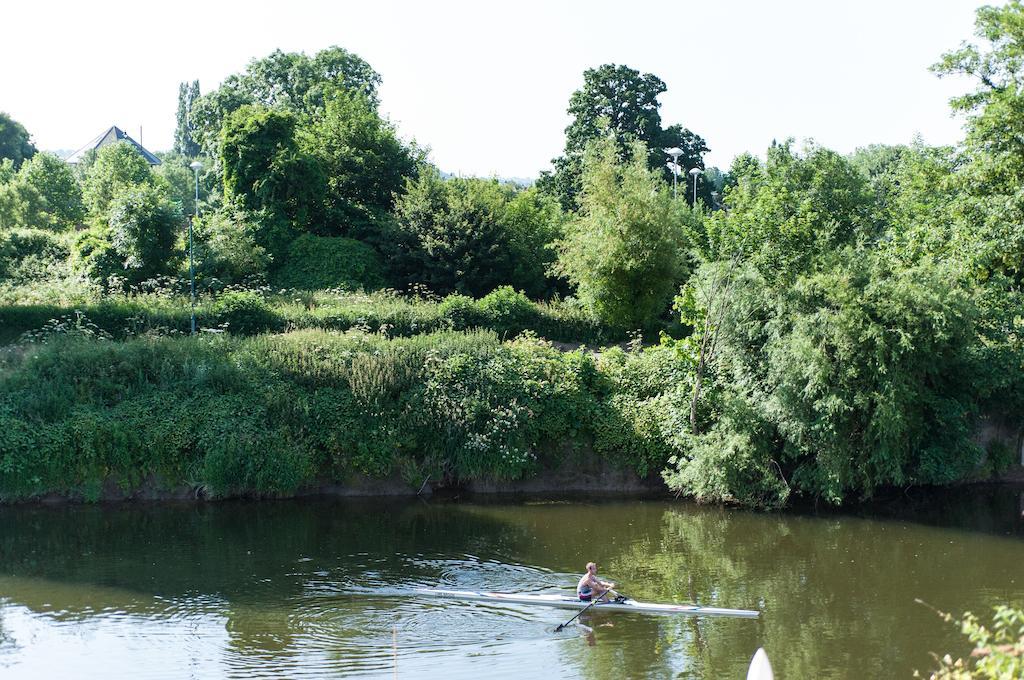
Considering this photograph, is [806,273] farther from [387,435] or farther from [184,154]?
[184,154]

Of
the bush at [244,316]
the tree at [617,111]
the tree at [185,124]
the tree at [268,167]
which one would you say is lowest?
the bush at [244,316]

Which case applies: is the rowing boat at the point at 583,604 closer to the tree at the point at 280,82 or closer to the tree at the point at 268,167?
the tree at the point at 268,167

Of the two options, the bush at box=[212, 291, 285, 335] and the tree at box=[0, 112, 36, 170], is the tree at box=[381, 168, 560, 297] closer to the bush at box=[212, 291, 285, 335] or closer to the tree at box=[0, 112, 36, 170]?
the bush at box=[212, 291, 285, 335]

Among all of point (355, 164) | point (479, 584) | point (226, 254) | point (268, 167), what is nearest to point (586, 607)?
point (479, 584)

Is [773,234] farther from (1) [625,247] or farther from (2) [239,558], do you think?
(2) [239,558]

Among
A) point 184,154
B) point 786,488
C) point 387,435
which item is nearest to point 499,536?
point 387,435

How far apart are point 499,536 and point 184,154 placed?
4051 inches

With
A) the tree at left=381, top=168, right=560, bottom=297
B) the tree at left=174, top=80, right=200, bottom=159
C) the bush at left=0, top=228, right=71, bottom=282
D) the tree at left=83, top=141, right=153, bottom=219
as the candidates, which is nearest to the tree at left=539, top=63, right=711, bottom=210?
the tree at left=381, top=168, right=560, bottom=297

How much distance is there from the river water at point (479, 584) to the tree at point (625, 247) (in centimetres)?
987

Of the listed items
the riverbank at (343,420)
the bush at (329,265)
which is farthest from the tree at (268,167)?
the riverbank at (343,420)

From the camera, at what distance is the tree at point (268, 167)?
37844 mm

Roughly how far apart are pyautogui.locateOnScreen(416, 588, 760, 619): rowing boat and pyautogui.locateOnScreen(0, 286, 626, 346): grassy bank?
463 inches

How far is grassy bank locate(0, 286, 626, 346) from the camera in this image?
92.0 ft

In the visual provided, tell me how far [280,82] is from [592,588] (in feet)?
167
